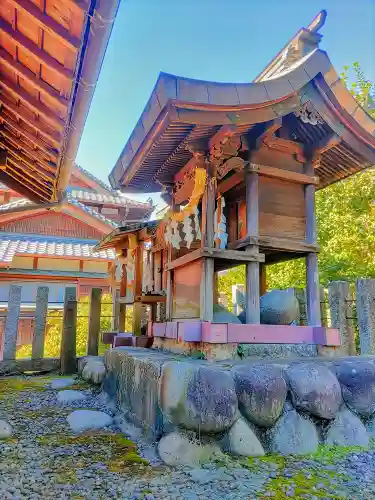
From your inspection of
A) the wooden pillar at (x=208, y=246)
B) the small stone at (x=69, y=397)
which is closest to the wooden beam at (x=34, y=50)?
the wooden pillar at (x=208, y=246)

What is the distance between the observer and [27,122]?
12.8ft

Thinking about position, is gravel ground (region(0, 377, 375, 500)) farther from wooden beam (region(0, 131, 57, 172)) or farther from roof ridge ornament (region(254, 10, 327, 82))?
roof ridge ornament (region(254, 10, 327, 82))

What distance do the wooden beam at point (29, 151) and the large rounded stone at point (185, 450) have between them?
3619mm

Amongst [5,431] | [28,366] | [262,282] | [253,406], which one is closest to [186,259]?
[262,282]

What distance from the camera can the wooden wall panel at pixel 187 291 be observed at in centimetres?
421

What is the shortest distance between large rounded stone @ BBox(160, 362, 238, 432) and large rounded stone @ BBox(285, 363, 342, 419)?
0.62 m

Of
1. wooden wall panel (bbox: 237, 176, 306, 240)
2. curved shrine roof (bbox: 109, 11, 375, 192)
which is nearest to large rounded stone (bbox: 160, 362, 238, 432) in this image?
wooden wall panel (bbox: 237, 176, 306, 240)

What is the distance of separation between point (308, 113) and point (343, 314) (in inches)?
129

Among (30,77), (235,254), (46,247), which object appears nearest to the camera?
(30,77)

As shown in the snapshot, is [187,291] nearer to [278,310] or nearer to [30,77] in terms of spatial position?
[278,310]

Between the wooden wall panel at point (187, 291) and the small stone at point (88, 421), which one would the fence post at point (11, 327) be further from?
the wooden wall panel at point (187, 291)

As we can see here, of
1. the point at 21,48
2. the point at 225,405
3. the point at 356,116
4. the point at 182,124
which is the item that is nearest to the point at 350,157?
the point at 356,116

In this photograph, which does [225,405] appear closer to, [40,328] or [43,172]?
[43,172]

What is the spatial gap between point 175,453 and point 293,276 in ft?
28.2
